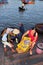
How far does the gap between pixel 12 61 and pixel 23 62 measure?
627mm

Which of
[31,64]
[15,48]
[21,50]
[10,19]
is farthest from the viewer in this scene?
[10,19]

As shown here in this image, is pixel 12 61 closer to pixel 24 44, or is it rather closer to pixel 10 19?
pixel 24 44

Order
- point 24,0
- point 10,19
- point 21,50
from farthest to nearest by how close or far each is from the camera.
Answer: point 24,0 → point 10,19 → point 21,50

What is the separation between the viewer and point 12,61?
35.4 ft

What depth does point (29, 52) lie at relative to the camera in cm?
1168

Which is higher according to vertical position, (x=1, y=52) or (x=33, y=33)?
(x=33, y=33)

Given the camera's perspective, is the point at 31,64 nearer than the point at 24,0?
Yes

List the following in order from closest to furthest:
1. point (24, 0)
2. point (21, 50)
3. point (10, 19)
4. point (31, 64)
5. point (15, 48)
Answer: point (31, 64)
point (21, 50)
point (15, 48)
point (10, 19)
point (24, 0)

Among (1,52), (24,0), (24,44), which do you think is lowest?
(24,0)

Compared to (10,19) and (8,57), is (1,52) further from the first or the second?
(10,19)

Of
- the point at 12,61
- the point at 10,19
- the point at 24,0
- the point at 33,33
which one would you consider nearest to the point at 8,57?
the point at 12,61

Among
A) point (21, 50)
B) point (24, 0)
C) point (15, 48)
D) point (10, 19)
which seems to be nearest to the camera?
point (21, 50)

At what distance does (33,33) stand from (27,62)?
1.88 meters

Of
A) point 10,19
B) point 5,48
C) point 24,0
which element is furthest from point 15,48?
point 24,0
